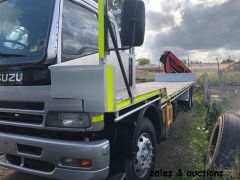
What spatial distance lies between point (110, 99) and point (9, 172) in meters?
2.84

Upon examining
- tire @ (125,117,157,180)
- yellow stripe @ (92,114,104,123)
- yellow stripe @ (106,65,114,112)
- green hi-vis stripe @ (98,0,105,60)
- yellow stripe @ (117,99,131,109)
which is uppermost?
green hi-vis stripe @ (98,0,105,60)

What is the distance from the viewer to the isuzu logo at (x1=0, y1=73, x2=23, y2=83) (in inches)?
123

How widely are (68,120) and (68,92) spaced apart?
0.30 meters

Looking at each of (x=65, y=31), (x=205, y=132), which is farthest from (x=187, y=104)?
(x=65, y=31)

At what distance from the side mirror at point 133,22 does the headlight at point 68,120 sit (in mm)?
823

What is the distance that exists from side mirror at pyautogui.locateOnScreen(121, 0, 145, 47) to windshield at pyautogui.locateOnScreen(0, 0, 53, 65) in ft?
3.02

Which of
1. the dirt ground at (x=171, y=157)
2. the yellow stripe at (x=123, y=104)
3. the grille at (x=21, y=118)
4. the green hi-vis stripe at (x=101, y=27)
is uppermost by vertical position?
the green hi-vis stripe at (x=101, y=27)

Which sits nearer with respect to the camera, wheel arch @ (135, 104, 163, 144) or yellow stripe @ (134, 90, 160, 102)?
yellow stripe @ (134, 90, 160, 102)

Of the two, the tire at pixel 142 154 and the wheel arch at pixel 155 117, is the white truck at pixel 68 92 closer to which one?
the tire at pixel 142 154

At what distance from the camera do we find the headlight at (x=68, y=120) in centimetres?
279

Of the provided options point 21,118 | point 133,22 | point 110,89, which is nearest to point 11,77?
point 21,118

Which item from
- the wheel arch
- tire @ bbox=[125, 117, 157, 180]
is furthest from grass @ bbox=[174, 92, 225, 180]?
the wheel arch

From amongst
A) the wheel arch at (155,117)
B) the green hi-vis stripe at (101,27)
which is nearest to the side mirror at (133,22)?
the green hi-vis stripe at (101,27)

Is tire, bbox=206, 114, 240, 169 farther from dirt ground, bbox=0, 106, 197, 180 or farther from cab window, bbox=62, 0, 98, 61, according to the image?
cab window, bbox=62, 0, 98, 61
